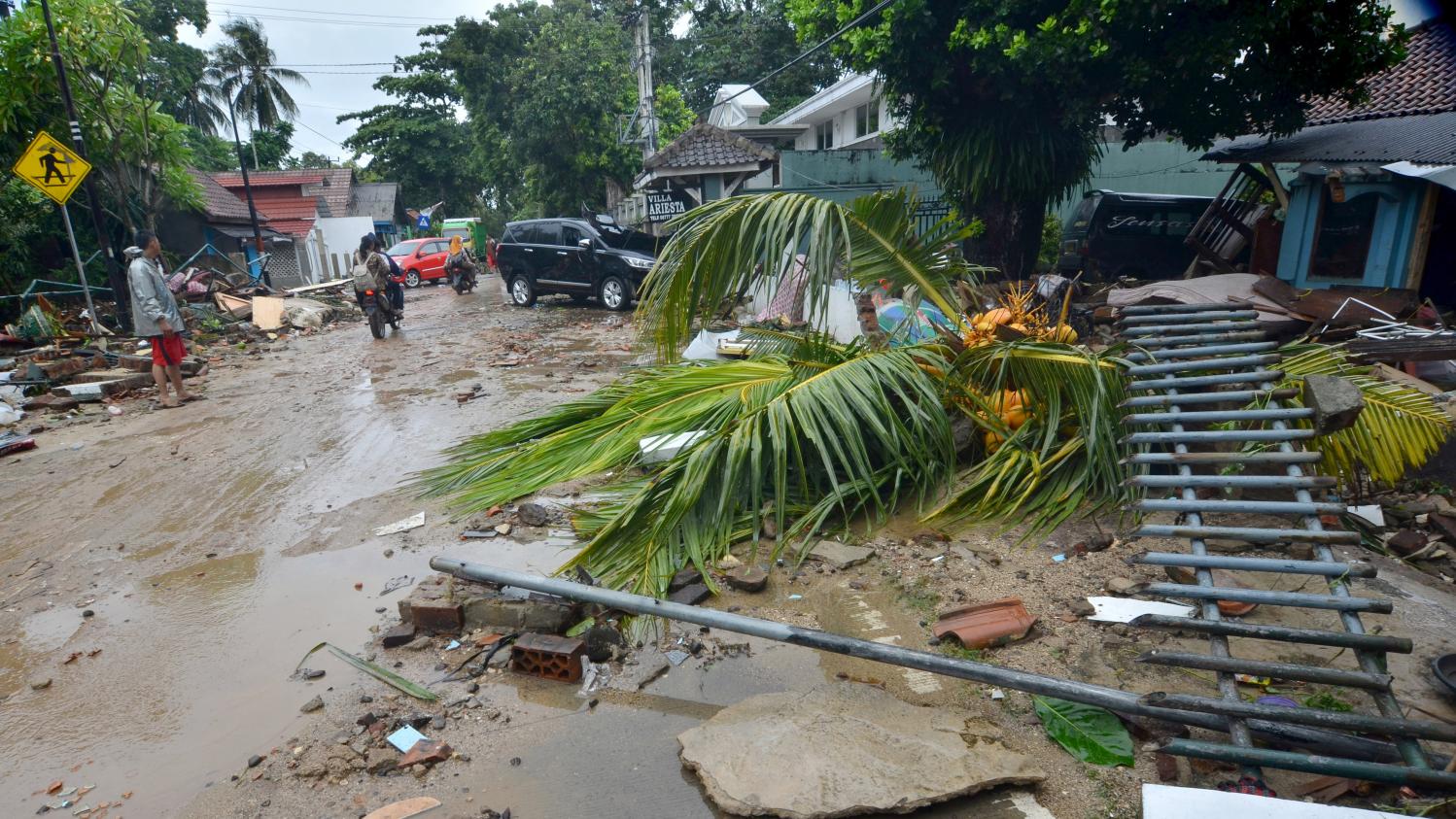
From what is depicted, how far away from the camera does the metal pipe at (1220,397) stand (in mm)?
3242

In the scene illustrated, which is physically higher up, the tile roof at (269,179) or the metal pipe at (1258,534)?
the tile roof at (269,179)

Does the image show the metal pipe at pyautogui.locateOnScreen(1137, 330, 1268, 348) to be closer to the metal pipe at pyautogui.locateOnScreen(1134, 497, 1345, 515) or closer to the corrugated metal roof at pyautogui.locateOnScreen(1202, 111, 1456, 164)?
the metal pipe at pyautogui.locateOnScreen(1134, 497, 1345, 515)

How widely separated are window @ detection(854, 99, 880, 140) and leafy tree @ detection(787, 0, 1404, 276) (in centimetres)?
1151

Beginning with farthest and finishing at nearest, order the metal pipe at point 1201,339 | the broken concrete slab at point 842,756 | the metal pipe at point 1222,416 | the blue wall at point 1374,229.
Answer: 1. the blue wall at point 1374,229
2. the metal pipe at point 1201,339
3. the metal pipe at point 1222,416
4. the broken concrete slab at point 842,756

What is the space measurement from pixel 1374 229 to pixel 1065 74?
464 cm

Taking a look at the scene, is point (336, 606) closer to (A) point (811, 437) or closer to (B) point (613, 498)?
(B) point (613, 498)

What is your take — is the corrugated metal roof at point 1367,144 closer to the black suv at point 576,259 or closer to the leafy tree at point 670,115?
the black suv at point 576,259

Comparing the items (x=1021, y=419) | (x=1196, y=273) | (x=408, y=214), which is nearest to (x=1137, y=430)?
(x=1021, y=419)

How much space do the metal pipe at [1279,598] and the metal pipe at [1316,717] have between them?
34 centimetres

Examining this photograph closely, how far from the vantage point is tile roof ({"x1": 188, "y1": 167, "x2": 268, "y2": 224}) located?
23312 mm

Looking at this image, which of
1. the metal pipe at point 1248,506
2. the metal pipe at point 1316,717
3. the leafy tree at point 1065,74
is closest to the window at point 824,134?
the leafy tree at point 1065,74

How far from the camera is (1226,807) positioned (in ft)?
6.43

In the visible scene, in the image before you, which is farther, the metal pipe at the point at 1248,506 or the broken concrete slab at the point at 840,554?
the broken concrete slab at the point at 840,554

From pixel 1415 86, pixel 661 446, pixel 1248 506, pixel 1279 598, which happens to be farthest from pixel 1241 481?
pixel 1415 86
